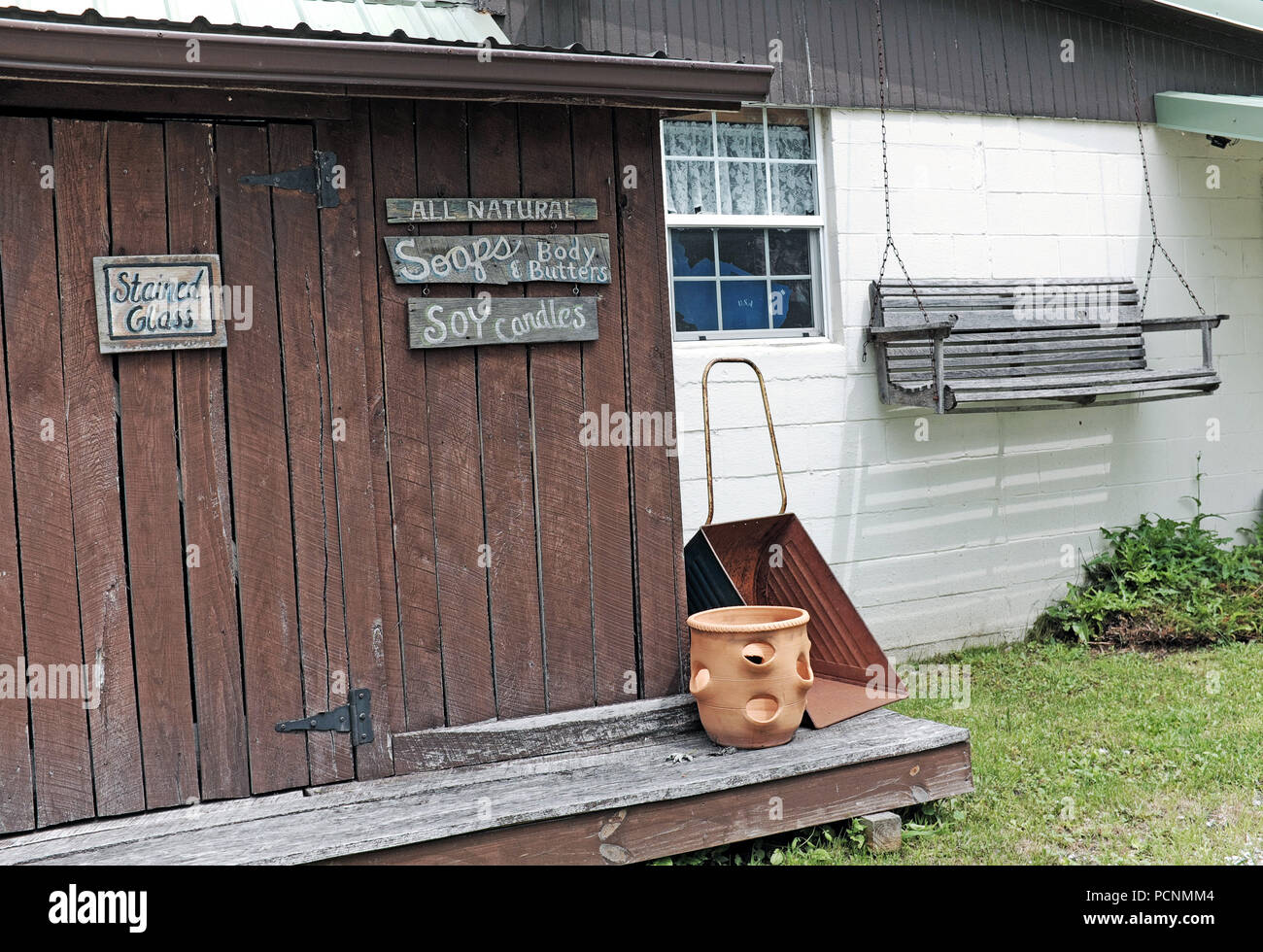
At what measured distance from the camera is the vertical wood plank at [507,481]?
→ 13.6 ft

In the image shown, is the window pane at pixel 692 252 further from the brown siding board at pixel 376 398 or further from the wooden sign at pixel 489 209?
the brown siding board at pixel 376 398

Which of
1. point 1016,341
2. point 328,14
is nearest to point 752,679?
point 328,14

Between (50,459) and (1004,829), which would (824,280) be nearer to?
(1004,829)

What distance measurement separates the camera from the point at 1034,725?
5.38 m

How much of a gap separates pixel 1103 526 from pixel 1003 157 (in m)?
2.42

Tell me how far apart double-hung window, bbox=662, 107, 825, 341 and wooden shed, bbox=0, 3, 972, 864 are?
5.88 ft

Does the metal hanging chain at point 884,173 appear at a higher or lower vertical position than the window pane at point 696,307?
higher

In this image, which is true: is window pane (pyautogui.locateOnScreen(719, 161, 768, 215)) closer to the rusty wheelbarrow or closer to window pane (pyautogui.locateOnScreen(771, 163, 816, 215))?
window pane (pyautogui.locateOnScreen(771, 163, 816, 215))

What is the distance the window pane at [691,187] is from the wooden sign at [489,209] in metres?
1.91

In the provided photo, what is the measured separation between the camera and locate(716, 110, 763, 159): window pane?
6.27m

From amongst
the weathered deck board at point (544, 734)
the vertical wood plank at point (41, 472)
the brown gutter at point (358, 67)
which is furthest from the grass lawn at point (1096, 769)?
the brown gutter at point (358, 67)

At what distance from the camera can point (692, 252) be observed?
20.4 feet
